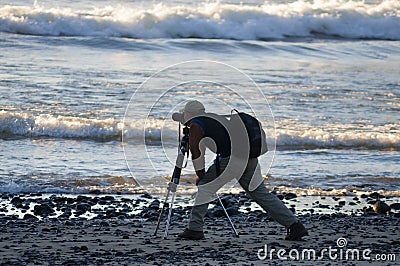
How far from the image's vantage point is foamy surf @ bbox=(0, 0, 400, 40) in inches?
1415

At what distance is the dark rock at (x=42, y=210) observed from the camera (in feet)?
37.9

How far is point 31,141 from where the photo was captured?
17.8m

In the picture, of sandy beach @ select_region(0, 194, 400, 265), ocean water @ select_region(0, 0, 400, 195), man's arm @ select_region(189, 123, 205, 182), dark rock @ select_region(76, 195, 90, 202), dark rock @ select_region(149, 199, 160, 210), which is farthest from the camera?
ocean water @ select_region(0, 0, 400, 195)

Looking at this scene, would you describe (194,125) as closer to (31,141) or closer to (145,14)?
(31,141)

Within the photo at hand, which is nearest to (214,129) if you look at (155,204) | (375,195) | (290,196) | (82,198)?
(155,204)

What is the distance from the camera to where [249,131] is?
9336mm

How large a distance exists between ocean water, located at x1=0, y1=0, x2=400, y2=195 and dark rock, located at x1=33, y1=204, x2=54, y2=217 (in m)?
1.19

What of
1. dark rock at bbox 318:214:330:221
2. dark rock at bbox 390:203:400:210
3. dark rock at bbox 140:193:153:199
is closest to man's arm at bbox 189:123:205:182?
dark rock at bbox 318:214:330:221

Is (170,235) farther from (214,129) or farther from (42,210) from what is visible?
(42,210)

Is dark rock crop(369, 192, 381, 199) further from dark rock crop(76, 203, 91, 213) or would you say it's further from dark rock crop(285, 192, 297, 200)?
dark rock crop(76, 203, 91, 213)

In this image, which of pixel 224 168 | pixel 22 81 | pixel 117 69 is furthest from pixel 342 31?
pixel 224 168

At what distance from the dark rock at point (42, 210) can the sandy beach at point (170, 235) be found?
0.5 inches

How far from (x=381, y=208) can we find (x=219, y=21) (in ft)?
91.1

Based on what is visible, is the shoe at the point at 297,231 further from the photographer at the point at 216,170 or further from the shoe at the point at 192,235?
the shoe at the point at 192,235
